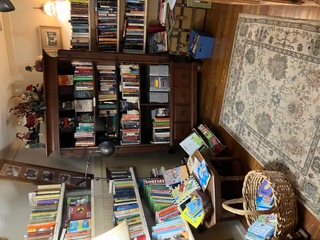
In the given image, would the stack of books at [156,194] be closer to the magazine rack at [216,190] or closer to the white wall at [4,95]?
the magazine rack at [216,190]

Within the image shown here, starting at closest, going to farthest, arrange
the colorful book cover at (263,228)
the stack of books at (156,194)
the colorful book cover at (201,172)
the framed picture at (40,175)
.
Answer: the colorful book cover at (263,228)
the colorful book cover at (201,172)
the stack of books at (156,194)
the framed picture at (40,175)

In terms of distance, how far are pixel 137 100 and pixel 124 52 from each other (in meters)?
0.57

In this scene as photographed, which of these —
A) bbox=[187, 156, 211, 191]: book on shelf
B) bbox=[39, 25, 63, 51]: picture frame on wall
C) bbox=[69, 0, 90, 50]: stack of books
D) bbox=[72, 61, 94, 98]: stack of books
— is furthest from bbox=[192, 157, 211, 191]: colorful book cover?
bbox=[39, 25, 63, 51]: picture frame on wall

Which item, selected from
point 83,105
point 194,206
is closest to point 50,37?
point 83,105

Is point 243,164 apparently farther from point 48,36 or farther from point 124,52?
point 48,36

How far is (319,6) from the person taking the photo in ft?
5.04

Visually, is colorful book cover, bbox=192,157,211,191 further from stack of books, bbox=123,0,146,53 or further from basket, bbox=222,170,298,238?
stack of books, bbox=123,0,146,53

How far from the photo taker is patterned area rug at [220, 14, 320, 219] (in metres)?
1.64

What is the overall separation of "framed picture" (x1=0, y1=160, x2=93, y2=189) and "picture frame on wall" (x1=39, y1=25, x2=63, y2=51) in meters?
1.44

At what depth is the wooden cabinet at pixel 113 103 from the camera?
2.69 metres

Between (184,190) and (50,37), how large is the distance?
7.86ft

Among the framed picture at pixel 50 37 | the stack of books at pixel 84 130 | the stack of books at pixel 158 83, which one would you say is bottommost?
the stack of books at pixel 84 130

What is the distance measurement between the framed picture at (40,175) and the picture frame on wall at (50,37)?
1.44 metres

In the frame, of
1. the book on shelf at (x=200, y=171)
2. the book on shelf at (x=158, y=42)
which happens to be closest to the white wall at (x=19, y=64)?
the book on shelf at (x=158, y=42)
